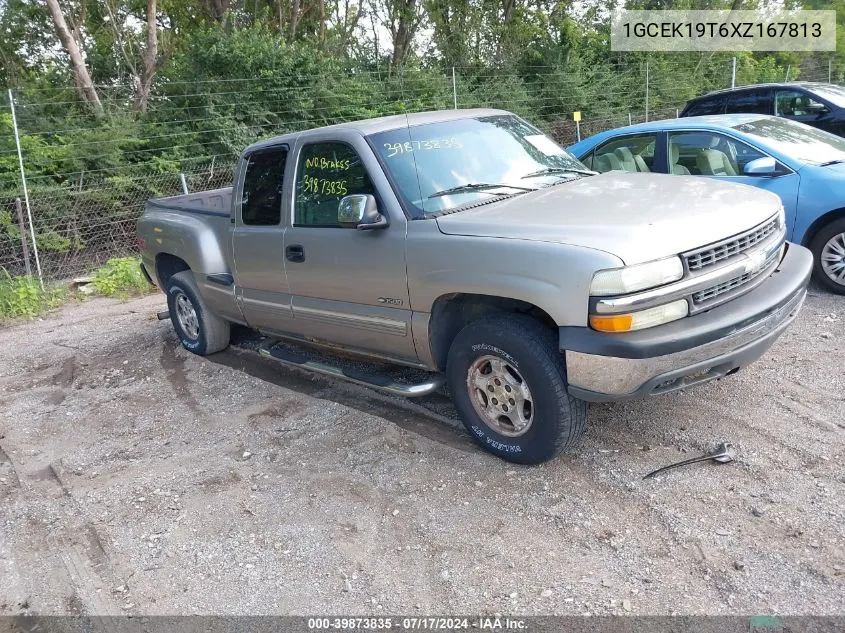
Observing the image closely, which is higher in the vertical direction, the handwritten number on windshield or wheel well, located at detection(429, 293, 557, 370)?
the handwritten number on windshield

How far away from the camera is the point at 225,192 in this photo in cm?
706

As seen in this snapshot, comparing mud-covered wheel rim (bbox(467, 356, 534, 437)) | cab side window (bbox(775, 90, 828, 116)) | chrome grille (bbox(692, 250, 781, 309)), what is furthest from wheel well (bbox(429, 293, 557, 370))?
cab side window (bbox(775, 90, 828, 116))

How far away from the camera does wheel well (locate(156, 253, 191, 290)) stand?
6.64 metres

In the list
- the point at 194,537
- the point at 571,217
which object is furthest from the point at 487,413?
the point at 194,537

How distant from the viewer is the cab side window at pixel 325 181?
14.6 feet

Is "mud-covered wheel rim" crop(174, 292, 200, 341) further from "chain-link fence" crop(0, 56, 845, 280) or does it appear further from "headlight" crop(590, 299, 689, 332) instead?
"chain-link fence" crop(0, 56, 845, 280)

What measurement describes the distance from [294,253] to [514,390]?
1889mm

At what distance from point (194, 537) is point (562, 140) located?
1404 centimetres

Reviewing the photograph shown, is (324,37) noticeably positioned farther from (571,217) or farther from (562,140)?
(571,217)

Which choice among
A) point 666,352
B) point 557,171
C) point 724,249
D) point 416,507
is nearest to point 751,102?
point 557,171

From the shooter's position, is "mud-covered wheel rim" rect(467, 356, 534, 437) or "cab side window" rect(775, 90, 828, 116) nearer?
"mud-covered wheel rim" rect(467, 356, 534, 437)

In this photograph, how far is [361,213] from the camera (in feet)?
13.4

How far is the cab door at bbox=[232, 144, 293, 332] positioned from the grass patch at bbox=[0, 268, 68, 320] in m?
5.14

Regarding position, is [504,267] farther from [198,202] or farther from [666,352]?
[198,202]
